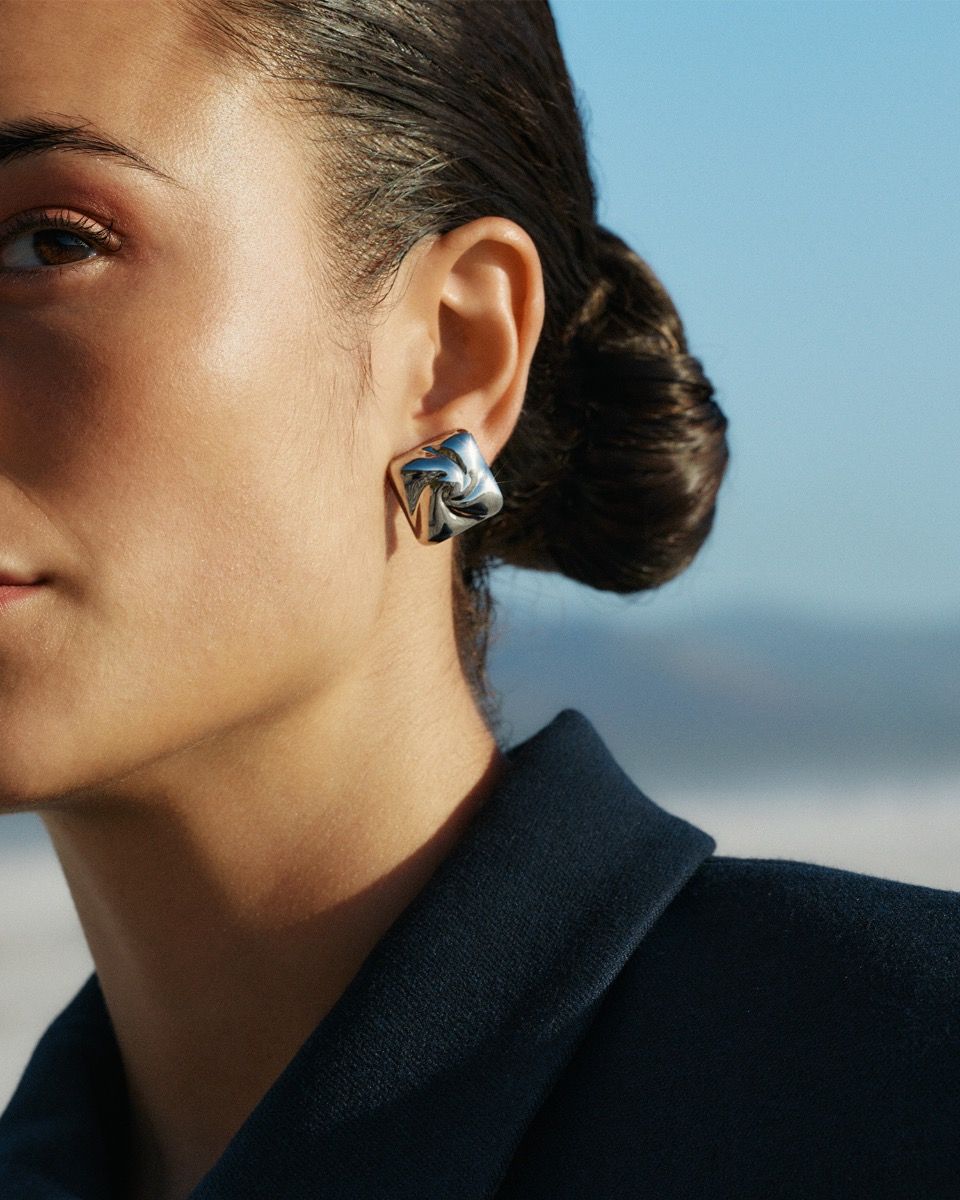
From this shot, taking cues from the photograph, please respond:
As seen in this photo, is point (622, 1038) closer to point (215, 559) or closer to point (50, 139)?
point (215, 559)

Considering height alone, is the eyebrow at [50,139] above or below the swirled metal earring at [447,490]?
above

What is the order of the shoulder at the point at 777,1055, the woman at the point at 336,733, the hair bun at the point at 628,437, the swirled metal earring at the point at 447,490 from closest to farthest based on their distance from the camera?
the shoulder at the point at 777,1055 < the woman at the point at 336,733 < the swirled metal earring at the point at 447,490 < the hair bun at the point at 628,437

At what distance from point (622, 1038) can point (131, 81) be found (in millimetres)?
967

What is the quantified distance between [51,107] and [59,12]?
0.10m

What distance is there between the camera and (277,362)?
5.01 ft

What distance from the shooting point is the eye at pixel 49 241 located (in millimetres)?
1461

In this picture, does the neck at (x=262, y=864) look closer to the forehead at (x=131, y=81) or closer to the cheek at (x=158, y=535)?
the cheek at (x=158, y=535)

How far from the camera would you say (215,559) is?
1.48 metres

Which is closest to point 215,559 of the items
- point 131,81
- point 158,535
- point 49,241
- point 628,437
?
point 158,535

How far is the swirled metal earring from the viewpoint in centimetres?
161

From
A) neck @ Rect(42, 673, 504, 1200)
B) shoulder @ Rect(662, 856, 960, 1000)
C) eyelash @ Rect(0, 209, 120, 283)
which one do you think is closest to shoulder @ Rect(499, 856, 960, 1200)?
shoulder @ Rect(662, 856, 960, 1000)

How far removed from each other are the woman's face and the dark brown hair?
4.1 inches

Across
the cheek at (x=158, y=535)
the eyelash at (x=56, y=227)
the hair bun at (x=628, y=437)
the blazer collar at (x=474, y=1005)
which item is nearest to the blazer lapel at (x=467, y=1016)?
the blazer collar at (x=474, y=1005)

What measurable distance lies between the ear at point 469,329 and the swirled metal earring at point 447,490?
0.18 feet
